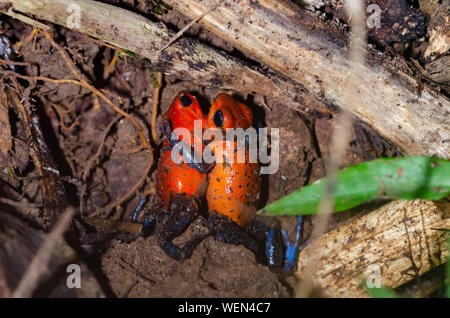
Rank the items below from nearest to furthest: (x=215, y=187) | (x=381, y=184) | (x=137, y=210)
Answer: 1. (x=381, y=184)
2. (x=215, y=187)
3. (x=137, y=210)

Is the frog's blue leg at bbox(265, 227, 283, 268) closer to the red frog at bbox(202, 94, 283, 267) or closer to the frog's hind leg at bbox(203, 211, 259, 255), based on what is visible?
the red frog at bbox(202, 94, 283, 267)

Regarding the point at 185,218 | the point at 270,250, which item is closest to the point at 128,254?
the point at 185,218

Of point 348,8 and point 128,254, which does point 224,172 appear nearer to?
point 128,254

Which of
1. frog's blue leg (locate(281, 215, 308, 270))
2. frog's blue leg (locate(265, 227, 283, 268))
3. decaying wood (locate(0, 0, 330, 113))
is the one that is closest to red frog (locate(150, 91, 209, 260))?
decaying wood (locate(0, 0, 330, 113))

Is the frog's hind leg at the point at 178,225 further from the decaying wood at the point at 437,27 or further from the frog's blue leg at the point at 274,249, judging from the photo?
the decaying wood at the point at 437,27

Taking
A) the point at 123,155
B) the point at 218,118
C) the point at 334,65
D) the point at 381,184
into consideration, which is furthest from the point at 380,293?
the point at 123,155

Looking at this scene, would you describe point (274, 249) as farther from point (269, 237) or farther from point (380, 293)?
point (380, 293)

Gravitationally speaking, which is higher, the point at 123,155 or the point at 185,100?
the point at 185,100
